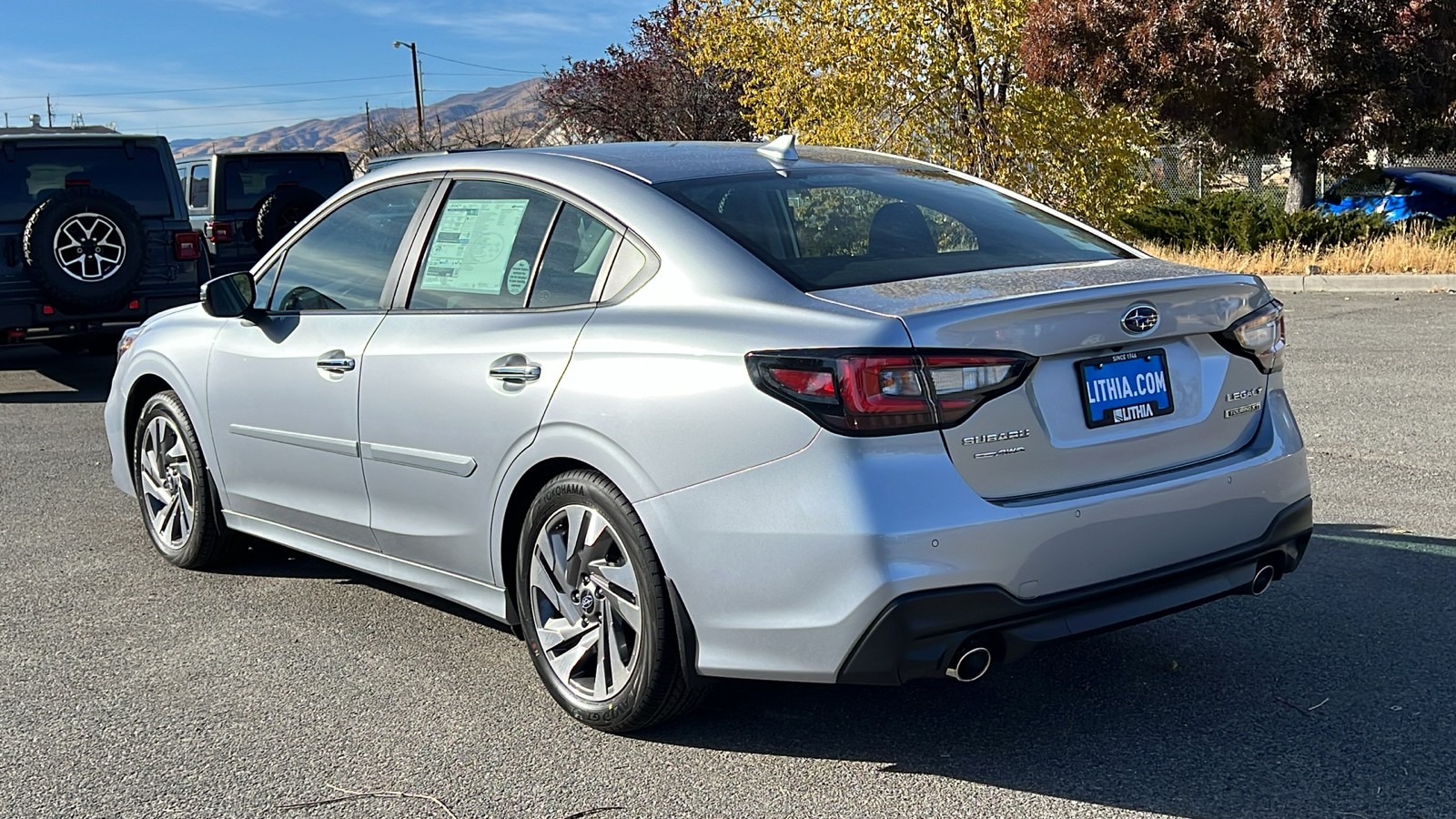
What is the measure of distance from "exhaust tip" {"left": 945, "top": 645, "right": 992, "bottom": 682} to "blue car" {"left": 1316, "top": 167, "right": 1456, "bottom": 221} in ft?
59.9

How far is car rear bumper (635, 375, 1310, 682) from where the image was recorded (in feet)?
10.9

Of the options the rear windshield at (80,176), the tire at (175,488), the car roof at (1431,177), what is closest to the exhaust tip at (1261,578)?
the tire at (175,488)

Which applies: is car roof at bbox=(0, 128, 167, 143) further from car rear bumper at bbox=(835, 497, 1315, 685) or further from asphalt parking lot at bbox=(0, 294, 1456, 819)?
car rear bumper at bbox=(835, 497, 1315, 685)

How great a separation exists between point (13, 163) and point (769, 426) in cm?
975

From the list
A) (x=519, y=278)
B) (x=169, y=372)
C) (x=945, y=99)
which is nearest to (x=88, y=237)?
(x=169, y=372)

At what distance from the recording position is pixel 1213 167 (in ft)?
73.3

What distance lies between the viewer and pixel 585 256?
418cm

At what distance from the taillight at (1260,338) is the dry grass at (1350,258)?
13126 millimetres

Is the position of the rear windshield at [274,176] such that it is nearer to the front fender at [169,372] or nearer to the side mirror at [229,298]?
the front fender at [169,372]

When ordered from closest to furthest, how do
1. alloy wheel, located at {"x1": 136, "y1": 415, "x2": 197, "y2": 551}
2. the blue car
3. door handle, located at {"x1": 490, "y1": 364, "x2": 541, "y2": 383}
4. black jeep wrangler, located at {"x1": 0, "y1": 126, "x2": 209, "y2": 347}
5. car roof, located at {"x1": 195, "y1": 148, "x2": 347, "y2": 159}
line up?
door handle, located at {"x1": 490, "y1": 364, "x2": 541, "y2": 383} < alloy wheel, located at {"x1": 136, "y1": 415, "x2": 197, "y2": 551} < black jeep wrangler, located at {"x1": 0, "y1": 126, "x2": 209, "y2": 347} < car roof, located at {"x1": 195, "y1": 148, "x2": 347, "y2": 159} < the blue car

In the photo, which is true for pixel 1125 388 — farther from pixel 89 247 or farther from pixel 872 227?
pixel 89 247

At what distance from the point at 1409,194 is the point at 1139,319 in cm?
1960

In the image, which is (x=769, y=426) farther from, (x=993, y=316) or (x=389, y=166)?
(x=389, y=166)

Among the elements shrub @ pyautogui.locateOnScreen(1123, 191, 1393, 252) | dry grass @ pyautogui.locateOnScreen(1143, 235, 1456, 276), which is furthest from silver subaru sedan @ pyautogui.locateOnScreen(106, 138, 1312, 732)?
shrub @ pyautogui.locateOnScreen(1123, 191, 1393, 252)
